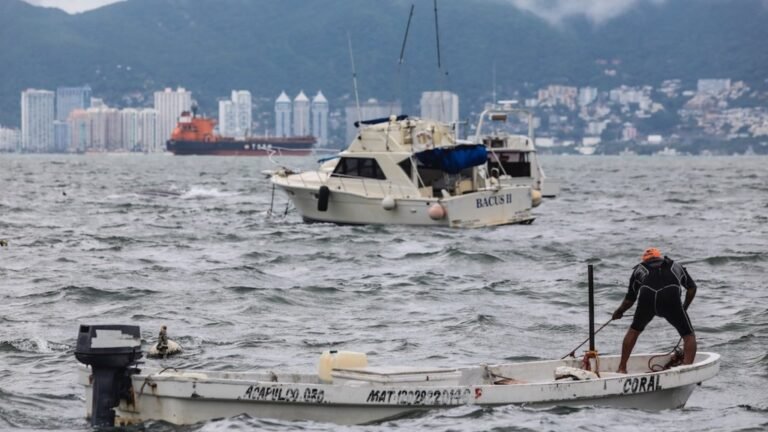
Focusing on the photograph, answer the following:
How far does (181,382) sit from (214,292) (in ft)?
39.0

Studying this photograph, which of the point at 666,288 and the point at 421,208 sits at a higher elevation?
the point at 666,288

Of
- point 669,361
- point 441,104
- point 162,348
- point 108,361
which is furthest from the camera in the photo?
point 441,104

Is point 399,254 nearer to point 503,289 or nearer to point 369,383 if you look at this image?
point 503,289

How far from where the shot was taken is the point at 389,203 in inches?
1495

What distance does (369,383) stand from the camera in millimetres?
14102

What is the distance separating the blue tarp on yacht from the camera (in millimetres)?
38594

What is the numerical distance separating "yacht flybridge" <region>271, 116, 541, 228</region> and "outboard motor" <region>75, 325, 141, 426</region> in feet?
78.8

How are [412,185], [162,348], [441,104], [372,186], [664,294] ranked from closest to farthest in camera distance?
[664,294]
[162,348]
[412,185]
[372,186]
[441,104]

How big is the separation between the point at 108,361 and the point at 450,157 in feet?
82.9

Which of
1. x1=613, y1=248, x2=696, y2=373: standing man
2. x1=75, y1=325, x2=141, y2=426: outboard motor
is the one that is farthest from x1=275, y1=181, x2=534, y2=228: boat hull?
x1=75, y1=325, x2=141, y2=426: outboard motor

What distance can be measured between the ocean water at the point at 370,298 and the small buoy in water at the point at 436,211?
44cm

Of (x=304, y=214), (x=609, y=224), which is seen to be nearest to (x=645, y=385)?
(x=304, y=214)

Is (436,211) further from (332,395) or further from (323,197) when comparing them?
(332,395)

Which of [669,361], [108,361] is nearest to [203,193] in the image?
[669,361]
